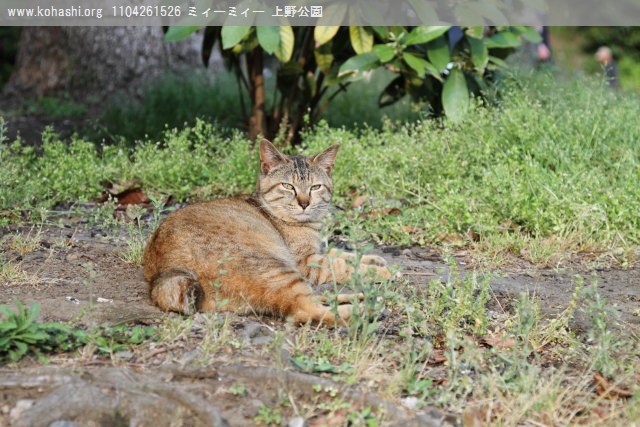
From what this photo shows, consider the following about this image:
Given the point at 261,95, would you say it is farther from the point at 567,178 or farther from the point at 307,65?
the point at 567,178

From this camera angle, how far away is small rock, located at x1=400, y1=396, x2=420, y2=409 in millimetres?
3133

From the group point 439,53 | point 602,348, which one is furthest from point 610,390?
point 439,53

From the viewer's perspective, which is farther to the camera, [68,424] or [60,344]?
[60,344]

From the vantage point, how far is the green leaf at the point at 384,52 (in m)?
6.40

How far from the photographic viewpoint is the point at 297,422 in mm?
2967

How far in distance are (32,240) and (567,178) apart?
345 centimetres

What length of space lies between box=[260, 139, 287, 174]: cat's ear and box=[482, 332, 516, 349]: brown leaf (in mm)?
1838

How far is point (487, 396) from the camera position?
3.25 metres

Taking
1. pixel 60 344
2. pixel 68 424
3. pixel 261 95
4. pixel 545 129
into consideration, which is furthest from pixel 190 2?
pixel 68 424

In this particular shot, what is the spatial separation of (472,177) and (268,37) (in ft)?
5.96

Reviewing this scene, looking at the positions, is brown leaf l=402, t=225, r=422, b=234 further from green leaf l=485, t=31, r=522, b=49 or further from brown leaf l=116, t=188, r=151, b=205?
green leaf l=485, t=31, r=522, b=49

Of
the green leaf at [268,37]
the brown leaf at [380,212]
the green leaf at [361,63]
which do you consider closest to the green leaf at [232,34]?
the green leaf at [268,37]

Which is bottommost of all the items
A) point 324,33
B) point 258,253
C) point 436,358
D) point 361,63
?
point 436,358

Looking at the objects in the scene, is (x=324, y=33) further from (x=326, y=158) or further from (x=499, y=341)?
(x=499, y=341)
